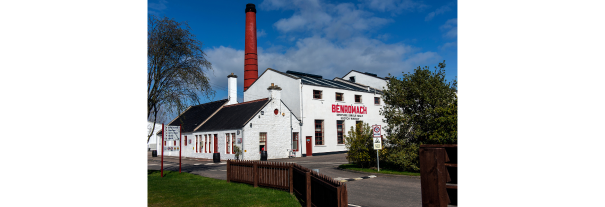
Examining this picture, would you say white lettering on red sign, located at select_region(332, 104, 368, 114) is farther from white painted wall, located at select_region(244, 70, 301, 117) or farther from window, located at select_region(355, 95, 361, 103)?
white painted wall, located at select_region(244, 70, 301, 117)

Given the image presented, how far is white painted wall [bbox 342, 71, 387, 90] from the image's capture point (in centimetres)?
4294

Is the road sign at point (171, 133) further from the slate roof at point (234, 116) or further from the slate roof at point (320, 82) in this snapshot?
the slate roof at point (320, 82)

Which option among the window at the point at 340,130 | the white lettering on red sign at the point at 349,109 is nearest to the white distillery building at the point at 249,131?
the white lettering on red sign at the point at 349,109

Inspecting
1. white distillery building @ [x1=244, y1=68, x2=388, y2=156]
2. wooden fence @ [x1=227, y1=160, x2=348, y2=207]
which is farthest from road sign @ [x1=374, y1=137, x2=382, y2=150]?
white distillery building @ [x1=244, y1=68, x2=388, y2=156]

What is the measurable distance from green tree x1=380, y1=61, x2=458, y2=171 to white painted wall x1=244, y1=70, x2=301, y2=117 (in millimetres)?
15670

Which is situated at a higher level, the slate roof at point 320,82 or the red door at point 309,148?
the slate roof at point 320,82

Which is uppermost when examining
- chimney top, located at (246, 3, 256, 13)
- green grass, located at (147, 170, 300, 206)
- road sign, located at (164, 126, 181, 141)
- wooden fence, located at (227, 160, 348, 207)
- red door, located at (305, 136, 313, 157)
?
chimney top, located at (246, 3, 256, 13)

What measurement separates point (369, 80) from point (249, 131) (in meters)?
21.2

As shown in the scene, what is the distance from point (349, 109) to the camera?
36.9 metres

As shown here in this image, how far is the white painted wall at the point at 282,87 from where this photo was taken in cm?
3306
